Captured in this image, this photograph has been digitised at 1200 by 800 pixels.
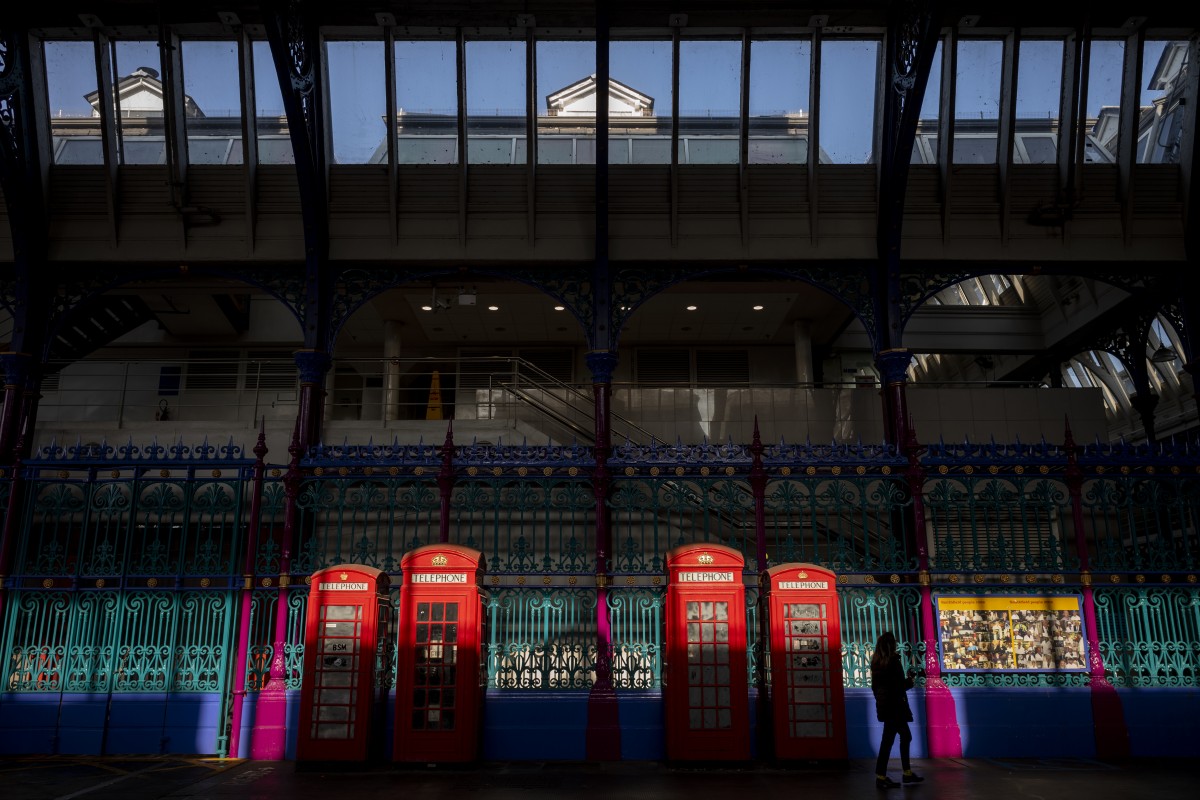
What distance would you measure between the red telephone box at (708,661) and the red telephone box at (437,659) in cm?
228

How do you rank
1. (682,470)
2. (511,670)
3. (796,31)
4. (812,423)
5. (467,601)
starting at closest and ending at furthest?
(467,601) < (511,670) < (682,470) < (796,31) < (812,423)

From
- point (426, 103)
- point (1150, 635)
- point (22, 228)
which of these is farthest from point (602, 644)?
point (22, 228)

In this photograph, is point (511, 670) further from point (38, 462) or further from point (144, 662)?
point (38, 462)

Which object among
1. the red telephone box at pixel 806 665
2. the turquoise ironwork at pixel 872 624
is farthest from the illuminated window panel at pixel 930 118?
the red telephone box at pixel 806 665

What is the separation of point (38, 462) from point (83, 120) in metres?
6.11

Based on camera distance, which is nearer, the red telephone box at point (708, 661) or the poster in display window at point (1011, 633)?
the red telephone box at point (708, 661)

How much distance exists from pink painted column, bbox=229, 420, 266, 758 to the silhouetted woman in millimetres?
7558

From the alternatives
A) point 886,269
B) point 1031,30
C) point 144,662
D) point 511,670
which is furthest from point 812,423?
point 144,662

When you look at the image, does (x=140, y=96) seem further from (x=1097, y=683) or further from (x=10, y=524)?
(x=1097, y=683)

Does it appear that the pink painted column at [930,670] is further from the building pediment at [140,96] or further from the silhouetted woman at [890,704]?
the building pediment at [140,96]

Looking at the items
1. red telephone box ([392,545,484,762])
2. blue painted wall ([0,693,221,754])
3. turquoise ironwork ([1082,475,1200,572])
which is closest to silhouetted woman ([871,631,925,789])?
turquoise ironwork ([1082,475,1200,572])

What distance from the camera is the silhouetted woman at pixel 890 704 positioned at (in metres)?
9.25

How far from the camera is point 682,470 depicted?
12.0 meters

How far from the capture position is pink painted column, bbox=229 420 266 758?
11.1m
